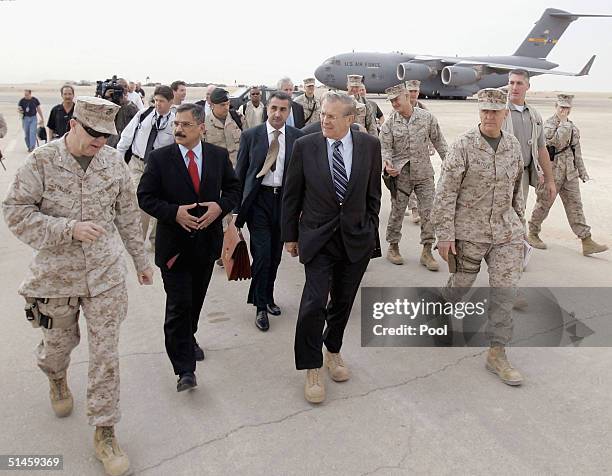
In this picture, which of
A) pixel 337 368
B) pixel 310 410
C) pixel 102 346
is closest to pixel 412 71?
pixel 337 368

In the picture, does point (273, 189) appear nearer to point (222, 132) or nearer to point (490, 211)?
point (490, 211)

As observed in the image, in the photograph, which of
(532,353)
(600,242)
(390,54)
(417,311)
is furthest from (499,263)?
(390,54)

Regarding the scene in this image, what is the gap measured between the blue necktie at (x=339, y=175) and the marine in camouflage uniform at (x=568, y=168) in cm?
376

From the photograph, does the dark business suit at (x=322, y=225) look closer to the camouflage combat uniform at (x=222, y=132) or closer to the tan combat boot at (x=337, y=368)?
the tan combat boot at (x=337, y=368)

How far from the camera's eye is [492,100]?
144 inches

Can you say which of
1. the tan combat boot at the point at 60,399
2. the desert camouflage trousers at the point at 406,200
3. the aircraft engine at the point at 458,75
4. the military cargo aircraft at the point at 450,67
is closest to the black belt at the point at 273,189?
the desert camouflage trousers at the point at 406,200

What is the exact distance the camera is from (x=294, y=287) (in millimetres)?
5516

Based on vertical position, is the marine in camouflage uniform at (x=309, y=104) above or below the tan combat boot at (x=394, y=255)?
above

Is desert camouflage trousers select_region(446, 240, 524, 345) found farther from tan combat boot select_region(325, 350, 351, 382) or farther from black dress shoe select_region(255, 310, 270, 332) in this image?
black dress shoe select_region(255, 310, 270, 332)

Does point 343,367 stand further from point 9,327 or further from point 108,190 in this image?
point 9,327

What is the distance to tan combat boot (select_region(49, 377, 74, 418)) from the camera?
126 inches

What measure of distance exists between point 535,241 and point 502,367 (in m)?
3.47

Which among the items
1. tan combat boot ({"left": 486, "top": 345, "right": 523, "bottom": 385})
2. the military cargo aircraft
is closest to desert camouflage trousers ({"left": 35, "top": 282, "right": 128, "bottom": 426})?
tan combat boot ({"left": 486, "top": 345, "right": 523, "bottom": 385})

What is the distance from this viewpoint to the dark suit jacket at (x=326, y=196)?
347cm
